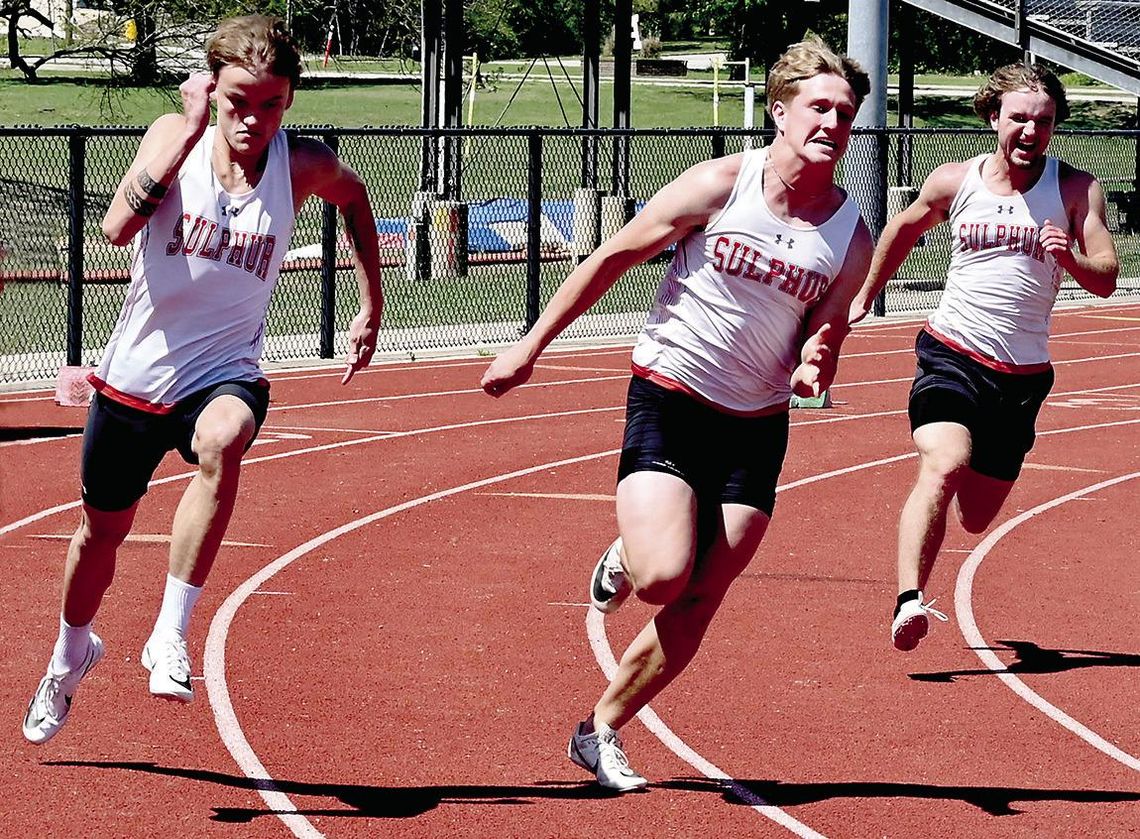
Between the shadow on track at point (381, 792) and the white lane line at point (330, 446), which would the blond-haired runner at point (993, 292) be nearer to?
the shadow on track at point (381, 792)

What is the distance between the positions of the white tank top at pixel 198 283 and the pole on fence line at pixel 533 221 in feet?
42.9

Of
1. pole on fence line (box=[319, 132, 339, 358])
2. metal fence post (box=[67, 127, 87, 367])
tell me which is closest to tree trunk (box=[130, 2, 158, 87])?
pole on fence line (box=[319, 132, 339, 358])

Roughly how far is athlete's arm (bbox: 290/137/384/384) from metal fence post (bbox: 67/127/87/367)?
962cm

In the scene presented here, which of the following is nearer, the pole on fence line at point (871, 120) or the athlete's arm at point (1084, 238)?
the athlete's arm at point (1084, 238)

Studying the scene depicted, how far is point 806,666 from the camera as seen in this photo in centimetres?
767

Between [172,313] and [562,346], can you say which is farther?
[562,346]

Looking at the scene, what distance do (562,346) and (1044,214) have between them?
11.9 metres

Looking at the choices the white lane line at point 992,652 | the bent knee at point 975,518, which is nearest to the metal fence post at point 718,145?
the white lane line at point 992,652

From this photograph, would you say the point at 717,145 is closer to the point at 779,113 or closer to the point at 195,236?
the point at 779,113

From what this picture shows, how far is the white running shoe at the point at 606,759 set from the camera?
5828mm

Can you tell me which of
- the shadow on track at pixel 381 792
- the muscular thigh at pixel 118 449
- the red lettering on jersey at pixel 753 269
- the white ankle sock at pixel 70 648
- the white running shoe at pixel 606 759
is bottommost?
the shadow on track at pixel 381 792

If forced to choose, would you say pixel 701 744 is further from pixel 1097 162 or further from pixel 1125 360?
pixel 1097 162

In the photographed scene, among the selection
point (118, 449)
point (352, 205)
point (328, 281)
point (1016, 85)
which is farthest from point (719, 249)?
point (328, 281)

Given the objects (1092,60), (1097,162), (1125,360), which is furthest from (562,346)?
(1097,162)
